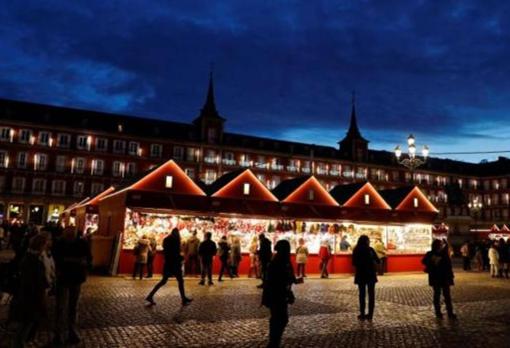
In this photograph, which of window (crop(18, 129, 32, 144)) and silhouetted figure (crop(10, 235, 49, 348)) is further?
window (crop(18, 129, 32, 144))

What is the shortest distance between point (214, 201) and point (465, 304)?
12.1m

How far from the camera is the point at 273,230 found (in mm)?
23719

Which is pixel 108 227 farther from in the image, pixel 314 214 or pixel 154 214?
pixel 314 214

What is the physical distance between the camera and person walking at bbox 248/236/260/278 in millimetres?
21300

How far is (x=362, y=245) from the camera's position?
11.6 meters

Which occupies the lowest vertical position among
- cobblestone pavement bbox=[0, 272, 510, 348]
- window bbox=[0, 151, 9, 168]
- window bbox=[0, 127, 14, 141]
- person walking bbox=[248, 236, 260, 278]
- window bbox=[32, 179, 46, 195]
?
cobblestone pavement bbox=[0, 272, 510, 348]

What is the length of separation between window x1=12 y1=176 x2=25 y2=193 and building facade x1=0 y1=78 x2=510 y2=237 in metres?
0.12

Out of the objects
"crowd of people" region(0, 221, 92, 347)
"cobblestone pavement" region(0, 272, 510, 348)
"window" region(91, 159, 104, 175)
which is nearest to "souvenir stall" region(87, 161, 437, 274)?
"cobblestone pavement" region(0, 272, 510, 348)

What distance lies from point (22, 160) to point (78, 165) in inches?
289

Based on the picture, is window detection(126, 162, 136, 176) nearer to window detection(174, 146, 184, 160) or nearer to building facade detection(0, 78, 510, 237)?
building facade detection(0, 78, 510, 237)

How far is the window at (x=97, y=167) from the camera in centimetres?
6875

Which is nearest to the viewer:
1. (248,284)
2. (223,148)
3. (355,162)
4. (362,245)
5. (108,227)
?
(362,245)

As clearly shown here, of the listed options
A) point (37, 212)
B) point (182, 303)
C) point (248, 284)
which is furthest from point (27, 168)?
point (182, 303)

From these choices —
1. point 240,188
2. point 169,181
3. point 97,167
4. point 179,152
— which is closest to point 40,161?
point 97,167
